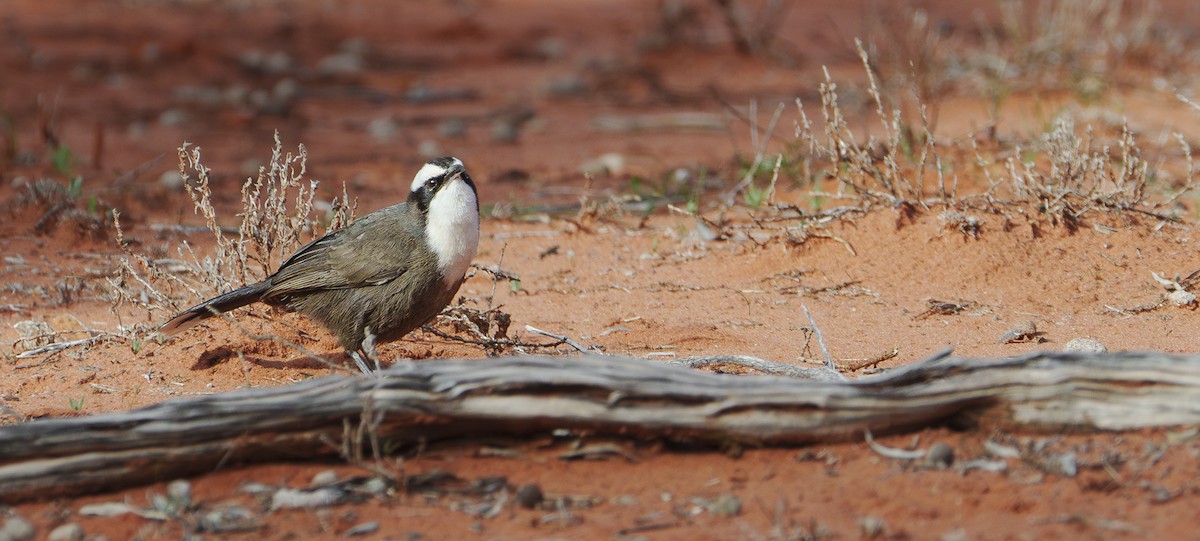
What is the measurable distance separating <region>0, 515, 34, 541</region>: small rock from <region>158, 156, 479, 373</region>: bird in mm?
1525

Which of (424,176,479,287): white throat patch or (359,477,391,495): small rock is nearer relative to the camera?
(359,477,391,495): small rock

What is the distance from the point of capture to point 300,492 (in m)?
3.34

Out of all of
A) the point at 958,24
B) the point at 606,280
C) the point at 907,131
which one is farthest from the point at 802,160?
the point at 958,24

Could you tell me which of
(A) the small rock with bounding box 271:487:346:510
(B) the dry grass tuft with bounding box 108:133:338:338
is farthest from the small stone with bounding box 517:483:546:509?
(B) the dry grass tuft with bounding box 108:133:338:338

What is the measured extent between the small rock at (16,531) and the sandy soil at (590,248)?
0.37 feet

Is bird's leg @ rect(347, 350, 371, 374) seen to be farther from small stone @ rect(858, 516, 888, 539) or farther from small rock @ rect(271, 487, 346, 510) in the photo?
small stone @ rect(858, 516, 888, 539)

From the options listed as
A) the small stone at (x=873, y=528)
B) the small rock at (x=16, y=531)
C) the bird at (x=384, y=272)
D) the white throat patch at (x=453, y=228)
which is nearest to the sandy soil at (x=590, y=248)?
the small stone at (x=873, y=528)

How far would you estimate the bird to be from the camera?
4738 millimetres

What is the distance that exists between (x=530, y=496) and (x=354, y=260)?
6.22 ft

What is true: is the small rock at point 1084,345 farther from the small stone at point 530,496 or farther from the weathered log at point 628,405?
the small stone at point 530,496

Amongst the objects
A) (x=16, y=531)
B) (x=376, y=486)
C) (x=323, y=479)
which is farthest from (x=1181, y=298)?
(x=16, y=531)

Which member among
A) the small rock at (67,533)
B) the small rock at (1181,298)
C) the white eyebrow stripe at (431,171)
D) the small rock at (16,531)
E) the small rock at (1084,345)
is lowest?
the small rock at (1181,298)

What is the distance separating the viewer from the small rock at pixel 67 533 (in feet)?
10.3

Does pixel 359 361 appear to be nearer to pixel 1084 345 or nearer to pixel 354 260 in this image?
pixel 354 260
